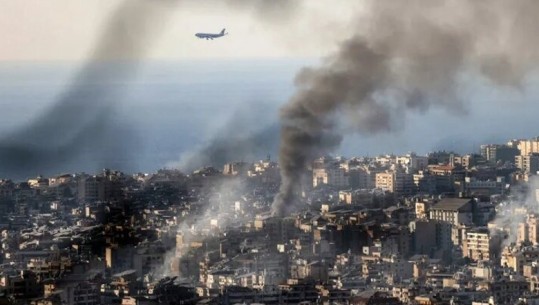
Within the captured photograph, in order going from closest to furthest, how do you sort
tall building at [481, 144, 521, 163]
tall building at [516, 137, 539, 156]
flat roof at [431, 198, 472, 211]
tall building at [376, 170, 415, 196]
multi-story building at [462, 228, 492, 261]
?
multi-story building at [462, 228, 492, 261]
flat roof at [431, 198, 472, 211]
tall building at [376, 170, 415, 196]
tall building at [481, 144, 521, 163]
tall building at [516, 137, 539, 156]

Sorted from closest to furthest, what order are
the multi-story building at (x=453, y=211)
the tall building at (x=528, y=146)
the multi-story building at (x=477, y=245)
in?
the multi-story building at (x=477, y=245) → the multi-story building at (x=453, y=211) → the tall building at (x=528, y=146)

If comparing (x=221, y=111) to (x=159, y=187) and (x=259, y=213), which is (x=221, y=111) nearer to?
(x=159, y=187)

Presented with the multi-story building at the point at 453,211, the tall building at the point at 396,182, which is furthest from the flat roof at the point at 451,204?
the tall building at the point at 396,182

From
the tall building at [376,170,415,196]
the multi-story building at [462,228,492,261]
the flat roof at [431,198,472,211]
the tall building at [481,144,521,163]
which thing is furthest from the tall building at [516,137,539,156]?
the multi-story building at [462,228,492,261]

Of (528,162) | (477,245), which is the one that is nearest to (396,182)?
(528,162)

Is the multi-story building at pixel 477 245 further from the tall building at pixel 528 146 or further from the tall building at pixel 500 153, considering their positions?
the tall building at pixel 528 146

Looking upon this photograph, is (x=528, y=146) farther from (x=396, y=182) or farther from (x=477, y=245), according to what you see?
(x=477, y=245)

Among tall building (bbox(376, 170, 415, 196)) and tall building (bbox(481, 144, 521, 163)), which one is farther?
Answer: tall building (bbox(481, 144, 521, 163))

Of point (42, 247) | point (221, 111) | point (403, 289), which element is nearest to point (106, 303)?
point (403, 289)

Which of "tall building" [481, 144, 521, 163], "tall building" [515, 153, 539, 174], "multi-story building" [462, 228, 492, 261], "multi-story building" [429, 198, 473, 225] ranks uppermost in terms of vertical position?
→ "tall building" [481, 144, 521, 163]

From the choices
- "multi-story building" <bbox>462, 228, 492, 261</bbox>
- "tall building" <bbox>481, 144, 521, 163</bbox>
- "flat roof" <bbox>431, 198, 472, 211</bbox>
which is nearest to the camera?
"multi-story building" <bbox>462, 228, 492, 261</bbox>

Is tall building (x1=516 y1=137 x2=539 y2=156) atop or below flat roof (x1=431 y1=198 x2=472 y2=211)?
atop

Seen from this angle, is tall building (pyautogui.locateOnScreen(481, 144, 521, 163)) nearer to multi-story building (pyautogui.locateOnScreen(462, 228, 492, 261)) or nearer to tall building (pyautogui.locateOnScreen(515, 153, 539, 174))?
tall building (pyautogui.locateOnScreen(515, 153, 539, 174))
